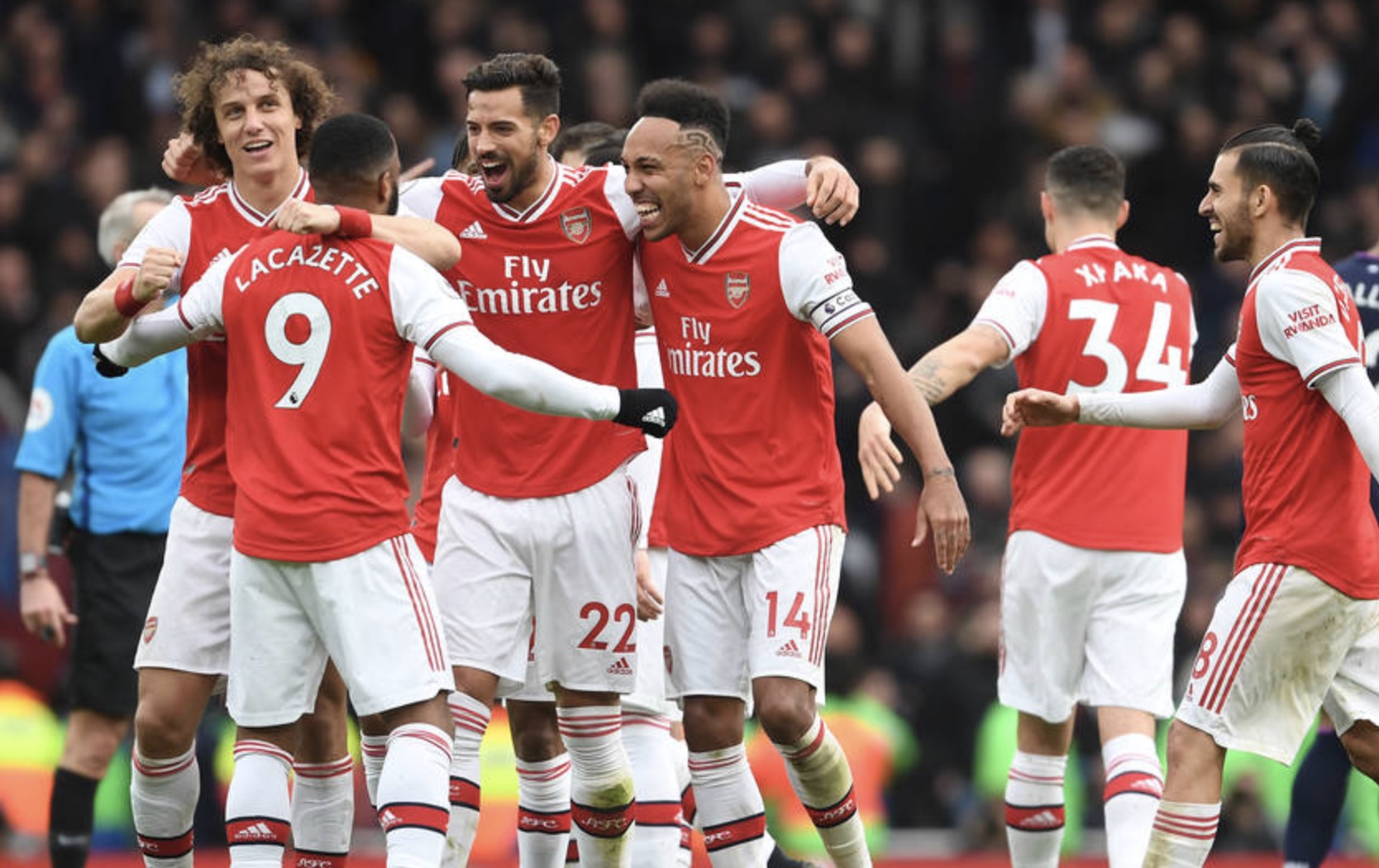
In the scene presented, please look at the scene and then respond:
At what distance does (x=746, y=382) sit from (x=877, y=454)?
1.82 feet

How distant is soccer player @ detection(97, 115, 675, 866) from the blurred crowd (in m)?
7.31

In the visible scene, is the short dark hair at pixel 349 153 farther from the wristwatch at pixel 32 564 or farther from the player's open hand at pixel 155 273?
the wristwatch at pixel 32 564

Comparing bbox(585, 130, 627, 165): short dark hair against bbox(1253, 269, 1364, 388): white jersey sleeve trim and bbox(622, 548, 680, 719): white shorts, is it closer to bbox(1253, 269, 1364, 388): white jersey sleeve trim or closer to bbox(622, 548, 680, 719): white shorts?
bbox(622, 548, 680, 719): white shorts

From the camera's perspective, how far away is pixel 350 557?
6582 millimetres

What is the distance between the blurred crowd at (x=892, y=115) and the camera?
1468 centimetres

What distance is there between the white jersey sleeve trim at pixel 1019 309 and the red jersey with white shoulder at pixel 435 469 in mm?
2123

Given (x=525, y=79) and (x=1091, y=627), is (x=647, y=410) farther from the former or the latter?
(x=1091, y=627)

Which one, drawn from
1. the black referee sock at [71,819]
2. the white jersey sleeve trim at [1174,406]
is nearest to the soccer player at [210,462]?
the black referee sock at [71,819]

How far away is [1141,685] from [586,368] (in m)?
2.62

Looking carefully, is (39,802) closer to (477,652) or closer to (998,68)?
(477,652)

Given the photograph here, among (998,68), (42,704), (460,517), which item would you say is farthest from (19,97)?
(460,517)

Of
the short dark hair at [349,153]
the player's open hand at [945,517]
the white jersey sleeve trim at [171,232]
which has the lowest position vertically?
the player's open hand at [945,517]

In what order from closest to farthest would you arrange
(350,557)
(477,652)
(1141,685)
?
(350,557)
(477,652)
(1141,685)

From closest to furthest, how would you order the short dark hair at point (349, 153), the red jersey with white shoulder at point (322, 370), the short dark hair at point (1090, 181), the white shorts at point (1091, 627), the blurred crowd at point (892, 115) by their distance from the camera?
the red jersey with white shoulder at point (322, 370), the short dark hair at point (349, 153), the white shorts at point (1091, 627), the short dark hair at point (1090, 181), the blurred crowd at point (892, 115)
